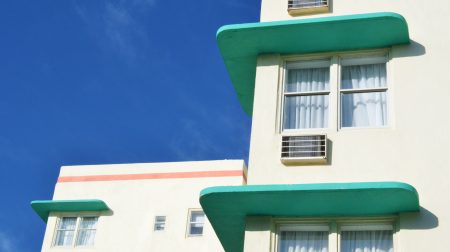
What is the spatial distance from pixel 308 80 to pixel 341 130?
4.37ft

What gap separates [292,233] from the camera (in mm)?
11656

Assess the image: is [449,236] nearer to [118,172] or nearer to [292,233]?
[292,233]

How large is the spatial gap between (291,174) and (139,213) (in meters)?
14.8

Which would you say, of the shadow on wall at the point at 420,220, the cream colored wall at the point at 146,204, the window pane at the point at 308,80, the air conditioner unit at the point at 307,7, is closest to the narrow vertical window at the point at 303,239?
the shadow on wall at the point at 420,220

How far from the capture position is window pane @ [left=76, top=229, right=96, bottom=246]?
86.1 ft

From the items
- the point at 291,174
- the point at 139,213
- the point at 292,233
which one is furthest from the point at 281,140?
the point at 139,213

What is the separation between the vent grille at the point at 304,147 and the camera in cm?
1188

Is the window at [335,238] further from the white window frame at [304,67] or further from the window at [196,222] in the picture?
the window at [196,222]

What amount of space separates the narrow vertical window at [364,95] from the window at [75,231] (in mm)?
15627

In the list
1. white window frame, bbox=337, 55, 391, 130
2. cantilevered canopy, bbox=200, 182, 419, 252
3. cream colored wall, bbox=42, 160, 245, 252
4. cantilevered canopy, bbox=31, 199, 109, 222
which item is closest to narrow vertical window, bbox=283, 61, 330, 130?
white window frame, bbox=337, 55, 391, 130

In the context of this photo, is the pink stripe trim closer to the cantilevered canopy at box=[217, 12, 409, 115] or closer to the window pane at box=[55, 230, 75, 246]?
the window pane at box=[55, 230, 75, 246]

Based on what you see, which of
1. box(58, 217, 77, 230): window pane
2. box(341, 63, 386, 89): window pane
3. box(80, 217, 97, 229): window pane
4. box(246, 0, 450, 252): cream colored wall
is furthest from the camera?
box(58, 217, 77, 230): window pane

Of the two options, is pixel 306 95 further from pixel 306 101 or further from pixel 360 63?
pixel 360 63

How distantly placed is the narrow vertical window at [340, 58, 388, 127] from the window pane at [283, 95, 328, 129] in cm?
34
